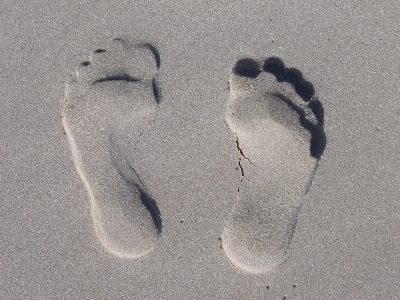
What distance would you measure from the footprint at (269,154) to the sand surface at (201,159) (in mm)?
19

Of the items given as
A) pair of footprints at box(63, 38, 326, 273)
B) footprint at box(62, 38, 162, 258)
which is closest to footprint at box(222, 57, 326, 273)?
pair of footprints at box(63, 38, 326, 273)

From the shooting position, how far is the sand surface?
2.16 m

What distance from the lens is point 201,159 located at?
218cm

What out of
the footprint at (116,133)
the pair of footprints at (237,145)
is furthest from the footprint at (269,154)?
the footprint at (116,133)

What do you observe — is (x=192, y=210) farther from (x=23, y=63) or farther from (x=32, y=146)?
(x=23, y=63)

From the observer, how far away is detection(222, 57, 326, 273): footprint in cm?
211

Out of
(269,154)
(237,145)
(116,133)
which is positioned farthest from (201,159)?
(116,133)

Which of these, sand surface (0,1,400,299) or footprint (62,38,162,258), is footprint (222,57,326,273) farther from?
footprint (62,38,162,258)

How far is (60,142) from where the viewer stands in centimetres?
216

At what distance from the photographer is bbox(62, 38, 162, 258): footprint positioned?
2.12 meters

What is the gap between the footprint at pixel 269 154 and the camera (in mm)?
2105

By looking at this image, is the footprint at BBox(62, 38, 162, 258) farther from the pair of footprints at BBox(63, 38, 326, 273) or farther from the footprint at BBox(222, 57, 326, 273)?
the footprint at BBox(222, 57, 326, 273)

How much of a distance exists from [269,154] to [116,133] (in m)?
0.97

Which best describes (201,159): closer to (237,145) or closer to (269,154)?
(237,145)
